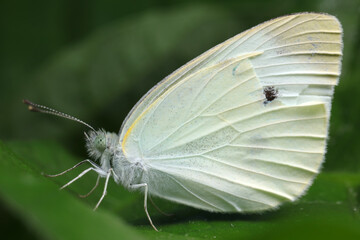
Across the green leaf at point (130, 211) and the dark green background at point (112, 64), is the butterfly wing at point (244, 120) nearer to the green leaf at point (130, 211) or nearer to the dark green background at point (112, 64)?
the green leaf at point (130, 211)

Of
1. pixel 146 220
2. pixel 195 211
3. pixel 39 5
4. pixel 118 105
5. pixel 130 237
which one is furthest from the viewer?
pixel 39 5

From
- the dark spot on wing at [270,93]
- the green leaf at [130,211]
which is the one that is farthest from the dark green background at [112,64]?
the dark spot on wing at [270,93]

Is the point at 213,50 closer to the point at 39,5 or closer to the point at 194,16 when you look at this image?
the point at 194,16

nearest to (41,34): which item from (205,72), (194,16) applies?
(194,16)

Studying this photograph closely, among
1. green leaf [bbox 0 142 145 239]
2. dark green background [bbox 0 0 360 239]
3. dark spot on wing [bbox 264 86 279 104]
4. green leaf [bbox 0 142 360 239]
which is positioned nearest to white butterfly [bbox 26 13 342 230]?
dark spot on wing [bbox 264 86 279 104]

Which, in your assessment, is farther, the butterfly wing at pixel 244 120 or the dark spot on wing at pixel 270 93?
the dark spot on wing at pixel 270 93

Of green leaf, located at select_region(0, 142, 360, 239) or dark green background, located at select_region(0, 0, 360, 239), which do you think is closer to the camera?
green leaf, located at select_region(0, 142, 360, 239)

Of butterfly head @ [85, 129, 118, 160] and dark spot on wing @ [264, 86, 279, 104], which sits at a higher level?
butterfly head @ [85, 129, 118, 160]

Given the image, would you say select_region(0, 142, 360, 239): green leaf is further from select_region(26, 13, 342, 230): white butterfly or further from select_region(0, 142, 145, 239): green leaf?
select_region(26, 13, 342, 230): white butterfly
